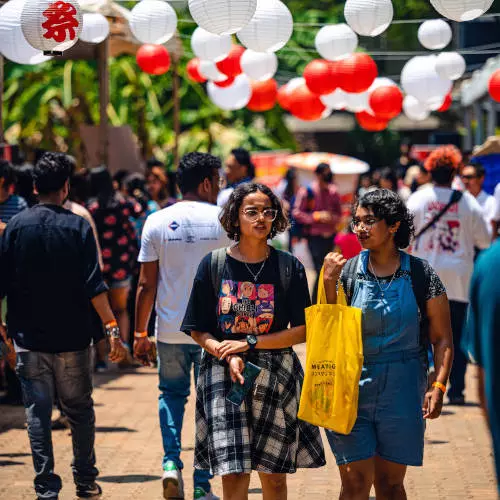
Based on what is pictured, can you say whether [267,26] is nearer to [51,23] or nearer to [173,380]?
[51,23]

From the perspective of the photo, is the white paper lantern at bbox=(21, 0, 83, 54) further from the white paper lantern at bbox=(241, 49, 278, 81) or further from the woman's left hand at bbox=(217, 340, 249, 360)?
the white paper lantern at bbox=(241, 49, 278, 81)

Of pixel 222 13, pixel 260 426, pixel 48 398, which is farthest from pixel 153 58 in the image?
pixel 260 426

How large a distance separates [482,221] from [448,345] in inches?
165

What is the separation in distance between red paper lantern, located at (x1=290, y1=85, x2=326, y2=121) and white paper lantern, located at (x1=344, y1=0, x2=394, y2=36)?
428cm

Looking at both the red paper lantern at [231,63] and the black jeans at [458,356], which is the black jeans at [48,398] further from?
the red paper lantern at [231,63]

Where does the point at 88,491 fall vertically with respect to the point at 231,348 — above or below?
below

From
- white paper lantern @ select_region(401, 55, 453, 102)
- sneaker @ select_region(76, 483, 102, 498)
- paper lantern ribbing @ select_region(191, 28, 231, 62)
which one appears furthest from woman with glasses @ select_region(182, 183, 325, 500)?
white paper lantern @ select_region(401, 55, 453, 102)

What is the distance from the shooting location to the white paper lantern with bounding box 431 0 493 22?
23.7 ft

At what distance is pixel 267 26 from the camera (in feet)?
28.6

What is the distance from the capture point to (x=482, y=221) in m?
9.05

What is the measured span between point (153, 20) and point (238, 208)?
14.1 ft

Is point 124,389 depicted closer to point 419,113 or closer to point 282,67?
point 419,113

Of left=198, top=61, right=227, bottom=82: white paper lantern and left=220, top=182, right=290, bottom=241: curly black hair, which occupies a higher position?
left=198, top=61, right=227, bottom=82: white paper lantern

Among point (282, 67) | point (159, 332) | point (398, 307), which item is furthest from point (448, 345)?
point (282, 67)
